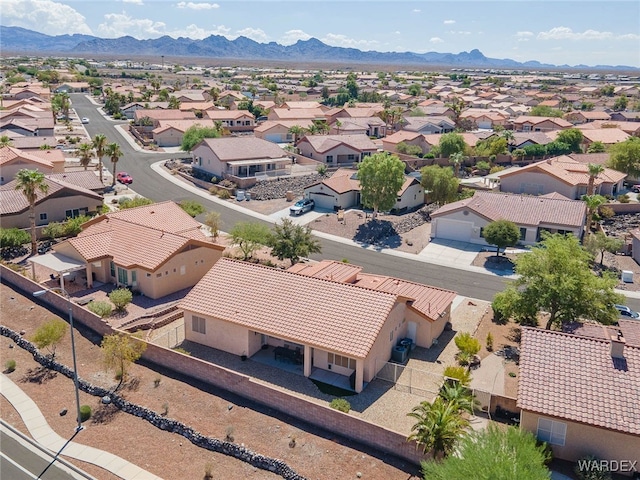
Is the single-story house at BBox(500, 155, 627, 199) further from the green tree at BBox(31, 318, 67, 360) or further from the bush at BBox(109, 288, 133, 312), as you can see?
the green tree at BBox(31, 318, 67, 360)

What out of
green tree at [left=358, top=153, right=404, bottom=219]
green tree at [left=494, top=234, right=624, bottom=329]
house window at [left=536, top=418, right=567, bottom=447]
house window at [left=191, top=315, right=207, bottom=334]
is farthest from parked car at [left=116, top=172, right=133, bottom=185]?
house window at [left=536, top=418, right=567, bottom=447]

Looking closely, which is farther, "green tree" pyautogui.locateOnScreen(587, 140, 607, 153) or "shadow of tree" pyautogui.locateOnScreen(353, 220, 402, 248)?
"green tree" pyautogui.locateOnScreen(587, 140, 607, 153)

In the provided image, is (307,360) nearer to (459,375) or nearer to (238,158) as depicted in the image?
(459,375)

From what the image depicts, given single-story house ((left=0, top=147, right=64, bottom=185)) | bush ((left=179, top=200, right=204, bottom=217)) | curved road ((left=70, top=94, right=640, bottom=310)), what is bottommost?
curved road ((left=70, top=94, right=640, bottom=310))

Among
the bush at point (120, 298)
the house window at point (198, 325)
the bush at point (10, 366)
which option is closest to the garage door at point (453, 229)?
the house window at point (198, 325)

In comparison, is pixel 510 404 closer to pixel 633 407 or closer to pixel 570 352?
pixel 570 352

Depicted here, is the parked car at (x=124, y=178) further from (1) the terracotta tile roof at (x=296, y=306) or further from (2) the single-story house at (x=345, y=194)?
(1) the terracotta tile roof at (x=296, y=306)

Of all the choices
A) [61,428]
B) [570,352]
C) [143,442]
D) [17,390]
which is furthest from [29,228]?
[570,352]

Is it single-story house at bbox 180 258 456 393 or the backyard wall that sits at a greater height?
single-story house at bbox 180 258 456 393
